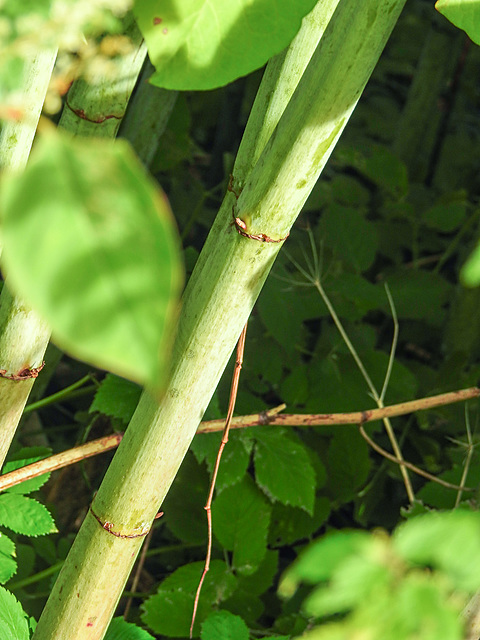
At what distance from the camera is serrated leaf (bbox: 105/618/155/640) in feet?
1.72

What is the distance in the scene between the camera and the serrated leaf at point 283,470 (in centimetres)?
68

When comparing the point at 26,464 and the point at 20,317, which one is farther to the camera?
the point at 26,464

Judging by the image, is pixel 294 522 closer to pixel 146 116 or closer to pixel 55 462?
pixel 55 462

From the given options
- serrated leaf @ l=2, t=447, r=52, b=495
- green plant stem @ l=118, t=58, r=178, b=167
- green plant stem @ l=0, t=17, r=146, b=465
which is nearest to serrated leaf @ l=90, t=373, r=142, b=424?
serrated leaf @ l=2, t=447, r=52, b=495

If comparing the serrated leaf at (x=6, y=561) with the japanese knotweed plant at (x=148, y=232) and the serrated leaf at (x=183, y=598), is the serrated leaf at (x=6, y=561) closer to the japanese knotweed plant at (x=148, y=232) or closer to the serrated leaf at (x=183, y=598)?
the japanese knotweed plant at (x=148, y=232)

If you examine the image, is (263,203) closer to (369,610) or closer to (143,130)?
(369,610)

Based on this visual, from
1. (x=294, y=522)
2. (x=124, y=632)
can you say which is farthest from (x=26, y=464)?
→ (x=294, y=522)

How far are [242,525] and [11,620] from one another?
0.99ft

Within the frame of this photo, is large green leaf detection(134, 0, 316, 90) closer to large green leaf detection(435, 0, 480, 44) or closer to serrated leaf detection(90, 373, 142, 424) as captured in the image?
large green leaf detection(435, 0, 480, 44)

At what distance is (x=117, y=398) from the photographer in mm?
Result: 642

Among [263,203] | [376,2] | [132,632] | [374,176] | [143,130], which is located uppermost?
[376,2]

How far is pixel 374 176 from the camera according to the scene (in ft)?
3.70

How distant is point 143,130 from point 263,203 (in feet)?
1.39

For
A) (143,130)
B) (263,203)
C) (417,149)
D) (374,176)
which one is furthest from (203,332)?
(417,149)
